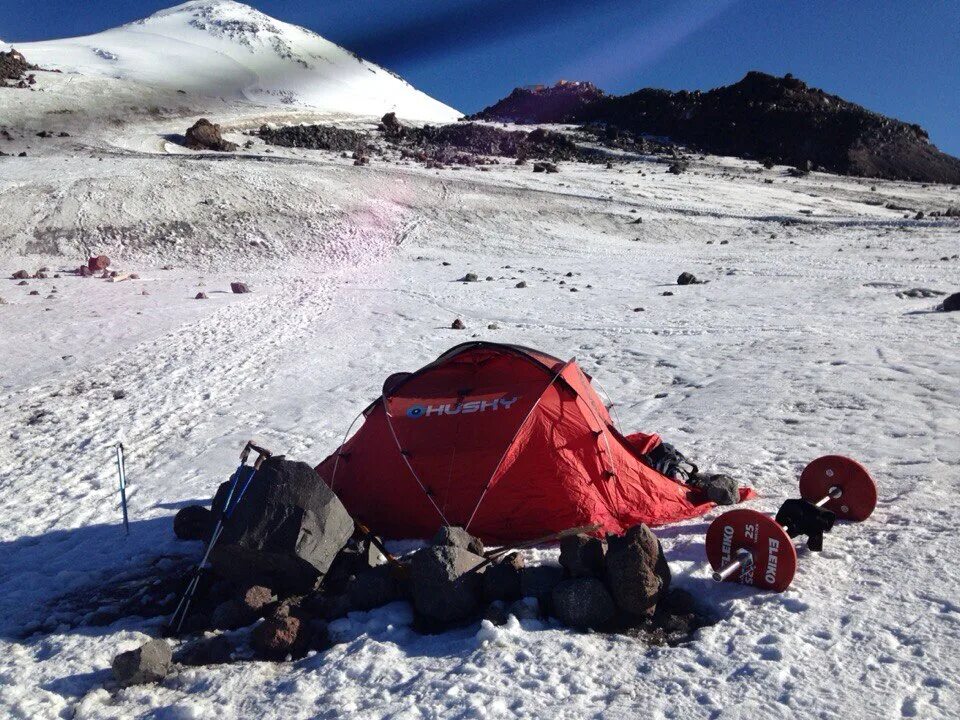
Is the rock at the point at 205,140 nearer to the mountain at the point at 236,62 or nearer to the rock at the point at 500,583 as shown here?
the mountain at the point at 236,62

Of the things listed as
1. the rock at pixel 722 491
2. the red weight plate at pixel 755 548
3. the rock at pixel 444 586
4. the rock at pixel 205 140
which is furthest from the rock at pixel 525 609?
the rock at pixel 205 140

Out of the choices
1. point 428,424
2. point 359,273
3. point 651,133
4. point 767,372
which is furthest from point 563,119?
point 428,424

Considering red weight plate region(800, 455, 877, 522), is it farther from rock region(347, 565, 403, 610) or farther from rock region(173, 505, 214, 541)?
rock region(173, 505, 214, 541)

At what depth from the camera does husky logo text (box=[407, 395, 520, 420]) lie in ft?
17.5

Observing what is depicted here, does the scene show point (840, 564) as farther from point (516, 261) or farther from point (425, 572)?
point (516, 261)

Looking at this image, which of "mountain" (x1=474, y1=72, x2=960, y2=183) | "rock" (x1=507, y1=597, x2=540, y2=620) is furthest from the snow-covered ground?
"mountain" (x1=474, y1=72, x2=960, y2=183)

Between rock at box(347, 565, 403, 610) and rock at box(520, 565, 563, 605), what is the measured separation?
75 centimetres

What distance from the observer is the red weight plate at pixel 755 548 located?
406 centimetres

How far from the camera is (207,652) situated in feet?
12.8

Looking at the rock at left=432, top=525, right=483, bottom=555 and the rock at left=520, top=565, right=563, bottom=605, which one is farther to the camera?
the rock at left=432, top=525, right=483, bottom=555

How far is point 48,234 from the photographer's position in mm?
17062

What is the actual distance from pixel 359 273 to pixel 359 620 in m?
12.8

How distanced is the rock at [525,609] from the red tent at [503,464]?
991 mm

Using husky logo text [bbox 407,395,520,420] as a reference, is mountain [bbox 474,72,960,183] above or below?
above
